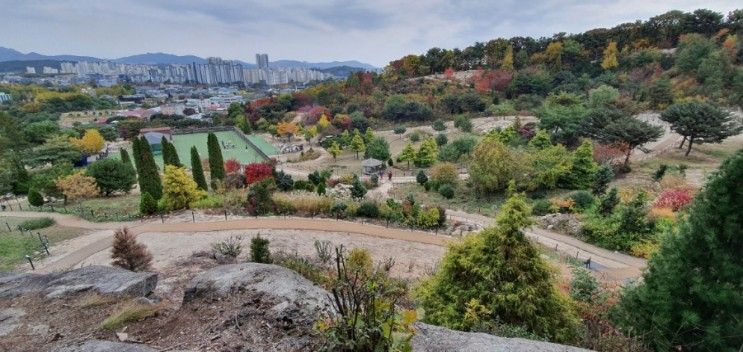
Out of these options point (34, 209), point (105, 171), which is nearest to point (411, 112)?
point (105, 171)

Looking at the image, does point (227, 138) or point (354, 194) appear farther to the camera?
point (227, 138)

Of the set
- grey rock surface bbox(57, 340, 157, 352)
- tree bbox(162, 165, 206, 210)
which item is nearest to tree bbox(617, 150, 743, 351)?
grey rock surface bbox(57, 340, 157, 352)

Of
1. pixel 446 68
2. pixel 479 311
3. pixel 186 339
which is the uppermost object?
pixel 446 68

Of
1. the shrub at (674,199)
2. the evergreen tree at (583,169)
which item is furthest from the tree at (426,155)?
the shrub at (674,199)

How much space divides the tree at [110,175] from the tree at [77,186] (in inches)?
30.6

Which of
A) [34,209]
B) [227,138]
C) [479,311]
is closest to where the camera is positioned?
[479,311]

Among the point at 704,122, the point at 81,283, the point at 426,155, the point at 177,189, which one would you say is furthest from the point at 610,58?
the point at 81,283

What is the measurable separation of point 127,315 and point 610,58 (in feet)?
217

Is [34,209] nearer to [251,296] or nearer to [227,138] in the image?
[251,296]

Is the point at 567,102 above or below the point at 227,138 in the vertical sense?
above

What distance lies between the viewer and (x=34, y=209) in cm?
2250

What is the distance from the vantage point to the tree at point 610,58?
54.9 m

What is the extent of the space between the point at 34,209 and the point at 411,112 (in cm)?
4059

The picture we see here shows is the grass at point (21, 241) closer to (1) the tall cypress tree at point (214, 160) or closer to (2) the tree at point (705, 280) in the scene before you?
(1) the tall cypress tree at point (214, 160)
